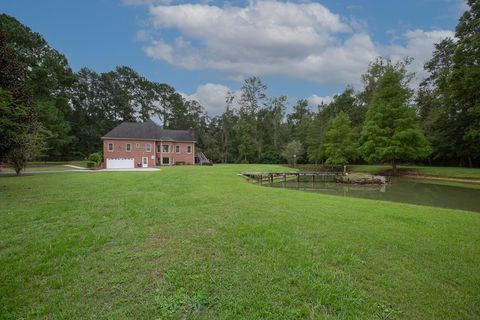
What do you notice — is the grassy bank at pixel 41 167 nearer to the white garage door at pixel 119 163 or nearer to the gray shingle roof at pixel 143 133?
the white garage door at pixel 119 163

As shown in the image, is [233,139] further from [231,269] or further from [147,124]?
[231,269]

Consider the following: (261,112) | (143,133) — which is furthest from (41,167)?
(261,112)

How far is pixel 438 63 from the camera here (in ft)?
112

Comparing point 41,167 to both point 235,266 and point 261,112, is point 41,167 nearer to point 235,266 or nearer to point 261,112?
point 235,266

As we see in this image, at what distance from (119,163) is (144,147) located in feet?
16.6

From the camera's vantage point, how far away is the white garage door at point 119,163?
29438 mm

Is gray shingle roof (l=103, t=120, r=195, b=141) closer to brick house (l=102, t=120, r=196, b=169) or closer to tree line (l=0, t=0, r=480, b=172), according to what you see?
brick house (l=102, t=120, r=196, b=169)

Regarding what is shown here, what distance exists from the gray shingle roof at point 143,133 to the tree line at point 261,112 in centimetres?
669

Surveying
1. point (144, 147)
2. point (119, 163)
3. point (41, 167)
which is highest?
point (144, 147)

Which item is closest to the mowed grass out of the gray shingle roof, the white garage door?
the white garage door

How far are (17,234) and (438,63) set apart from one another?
4501 cm

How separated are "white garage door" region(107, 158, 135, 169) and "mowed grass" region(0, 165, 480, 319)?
959 inches

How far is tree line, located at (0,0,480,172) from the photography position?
18.4 m

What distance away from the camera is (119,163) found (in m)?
29.9
